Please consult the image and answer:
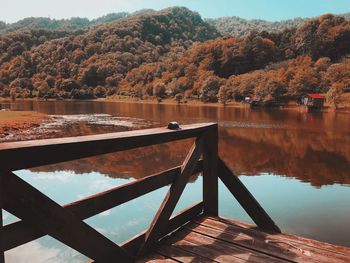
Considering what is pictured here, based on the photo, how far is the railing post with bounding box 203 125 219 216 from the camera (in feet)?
17.8

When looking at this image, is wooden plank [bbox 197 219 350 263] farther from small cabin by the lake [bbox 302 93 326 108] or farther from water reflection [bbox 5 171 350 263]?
small cabin by the lake [bbox 302 93 326 108]

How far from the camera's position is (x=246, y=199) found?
5934mm

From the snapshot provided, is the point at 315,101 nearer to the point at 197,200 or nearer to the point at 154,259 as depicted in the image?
the point at 197,200

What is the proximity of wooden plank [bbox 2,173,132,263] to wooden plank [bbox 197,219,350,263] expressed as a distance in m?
2.03

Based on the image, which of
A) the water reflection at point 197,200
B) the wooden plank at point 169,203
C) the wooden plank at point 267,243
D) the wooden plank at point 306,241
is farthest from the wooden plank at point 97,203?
→ the water reflection at point 197,200

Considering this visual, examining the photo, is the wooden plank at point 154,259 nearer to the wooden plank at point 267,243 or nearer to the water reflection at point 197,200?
the wooden plank at point 267,243

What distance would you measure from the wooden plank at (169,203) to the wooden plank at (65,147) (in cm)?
65

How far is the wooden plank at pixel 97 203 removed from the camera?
9.14 feet

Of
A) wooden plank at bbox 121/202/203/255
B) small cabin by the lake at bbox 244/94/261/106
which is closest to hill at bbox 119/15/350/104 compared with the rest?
small cabin by the lake at bbox 244/94/261/106

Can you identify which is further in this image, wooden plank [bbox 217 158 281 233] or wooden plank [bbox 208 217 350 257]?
wooden plank [bbox 217 158 281 233]

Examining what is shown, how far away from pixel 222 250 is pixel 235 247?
0.21 meters

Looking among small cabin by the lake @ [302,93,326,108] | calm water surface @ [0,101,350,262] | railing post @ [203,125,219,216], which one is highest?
railing post @ [203,125,219,216]

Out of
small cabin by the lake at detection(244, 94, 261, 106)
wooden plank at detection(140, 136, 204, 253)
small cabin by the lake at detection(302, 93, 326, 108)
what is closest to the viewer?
wooden plank at detection(140, 136, 204, 253)

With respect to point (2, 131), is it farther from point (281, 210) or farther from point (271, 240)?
point (271, 240)
